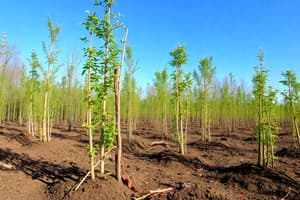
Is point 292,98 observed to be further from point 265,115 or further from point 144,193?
point 144,193

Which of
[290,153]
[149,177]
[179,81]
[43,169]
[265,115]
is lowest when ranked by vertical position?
[149,177]

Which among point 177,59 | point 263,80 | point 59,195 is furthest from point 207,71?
point 59,195

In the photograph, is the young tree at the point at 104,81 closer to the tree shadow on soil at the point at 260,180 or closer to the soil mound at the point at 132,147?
the tree shadow on soil at the point at 260,180

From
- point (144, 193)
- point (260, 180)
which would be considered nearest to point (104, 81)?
point (144, 193)

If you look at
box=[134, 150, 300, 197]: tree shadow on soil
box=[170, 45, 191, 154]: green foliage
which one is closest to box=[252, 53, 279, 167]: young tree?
box=[134, 150, 300, 197]: tree shadow on soil

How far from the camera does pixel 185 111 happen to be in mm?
10305

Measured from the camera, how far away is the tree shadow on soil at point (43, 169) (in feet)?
20.4

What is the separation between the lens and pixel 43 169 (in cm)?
711

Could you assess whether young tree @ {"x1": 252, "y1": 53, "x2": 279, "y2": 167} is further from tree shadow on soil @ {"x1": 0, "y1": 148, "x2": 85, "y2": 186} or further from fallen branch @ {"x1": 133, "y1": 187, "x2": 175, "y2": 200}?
tree shadow on soil @ {"x1": 0, "y1": 148, "x2": 85, "y2": 186}

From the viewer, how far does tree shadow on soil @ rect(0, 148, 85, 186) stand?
622cm

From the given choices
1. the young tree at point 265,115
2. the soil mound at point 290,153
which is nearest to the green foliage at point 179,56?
the young tree at point 265,115

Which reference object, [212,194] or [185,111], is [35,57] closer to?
[185,111]

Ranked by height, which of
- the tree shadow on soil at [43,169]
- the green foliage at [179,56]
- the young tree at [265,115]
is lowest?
the tree shadow on soil at [43,169]

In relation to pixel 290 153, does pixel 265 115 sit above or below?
above
